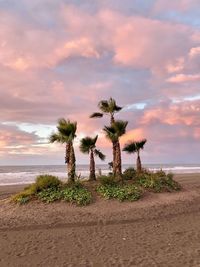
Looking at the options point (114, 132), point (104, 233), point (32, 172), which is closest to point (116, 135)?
point (114, 132)

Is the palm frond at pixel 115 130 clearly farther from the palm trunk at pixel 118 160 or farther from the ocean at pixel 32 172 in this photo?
the ocean at pixel 32 172

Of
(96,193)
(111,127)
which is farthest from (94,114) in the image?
(96,193)

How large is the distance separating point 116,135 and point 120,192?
184 inches

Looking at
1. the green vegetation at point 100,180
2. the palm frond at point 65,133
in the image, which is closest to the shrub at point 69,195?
the green vegetation at point 100,180

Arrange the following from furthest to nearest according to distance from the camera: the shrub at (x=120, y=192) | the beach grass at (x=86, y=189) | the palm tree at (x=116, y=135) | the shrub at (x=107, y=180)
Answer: the palm tree at (x=116, y=135), the shrub at (x=107, y=180), the shrub at (x=120, y=192), the beach grass at (x=86, y=189)

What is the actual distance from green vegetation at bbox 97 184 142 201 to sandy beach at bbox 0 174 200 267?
0.47 metres

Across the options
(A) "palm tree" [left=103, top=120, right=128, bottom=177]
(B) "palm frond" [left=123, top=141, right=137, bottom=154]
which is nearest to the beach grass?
(A) "palm tree" [left=103, top=120, right=128, bottom=177]

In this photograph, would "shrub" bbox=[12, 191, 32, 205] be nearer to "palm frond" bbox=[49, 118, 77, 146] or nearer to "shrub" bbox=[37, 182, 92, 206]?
"shrub" bbox=[37, 182, 92, 206]

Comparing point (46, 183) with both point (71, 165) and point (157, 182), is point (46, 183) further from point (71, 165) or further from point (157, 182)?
point (157, 182)

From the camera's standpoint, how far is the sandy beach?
13.1m

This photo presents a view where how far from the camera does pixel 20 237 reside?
1622 centimetres

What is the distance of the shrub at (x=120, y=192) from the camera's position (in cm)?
2155

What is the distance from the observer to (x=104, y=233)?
16.7m

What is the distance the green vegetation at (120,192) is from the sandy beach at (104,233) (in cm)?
47
